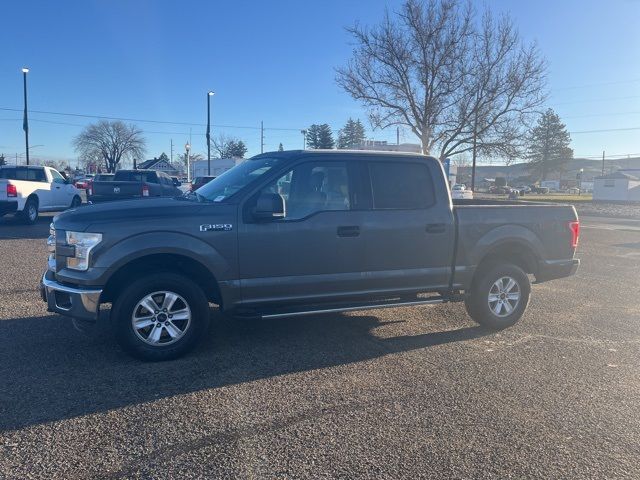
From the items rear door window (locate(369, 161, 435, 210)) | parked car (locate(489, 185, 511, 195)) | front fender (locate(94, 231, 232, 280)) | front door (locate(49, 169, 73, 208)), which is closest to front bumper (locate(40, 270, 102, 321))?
front fender (locate(94, 231, 232, 280))

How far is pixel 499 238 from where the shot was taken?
20.6ft

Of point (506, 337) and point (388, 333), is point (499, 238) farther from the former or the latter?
point (388, 333)

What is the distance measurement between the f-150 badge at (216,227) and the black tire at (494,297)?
2.97m

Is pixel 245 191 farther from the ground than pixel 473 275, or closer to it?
farther from the ground

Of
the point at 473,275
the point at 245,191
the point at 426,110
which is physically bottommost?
the point at 473,275

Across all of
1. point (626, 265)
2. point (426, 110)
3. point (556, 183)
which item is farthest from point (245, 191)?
point (556, 183)

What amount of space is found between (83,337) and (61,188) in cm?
1463

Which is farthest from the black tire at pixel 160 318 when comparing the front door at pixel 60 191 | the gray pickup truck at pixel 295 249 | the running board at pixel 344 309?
the front door at pixel 60 191

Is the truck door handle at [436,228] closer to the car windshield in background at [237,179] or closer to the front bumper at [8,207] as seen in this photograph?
the car windshield in background at [237,179]

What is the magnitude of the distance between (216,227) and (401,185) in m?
2.13

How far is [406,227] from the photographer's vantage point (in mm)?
5793

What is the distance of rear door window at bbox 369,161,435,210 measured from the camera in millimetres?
5805

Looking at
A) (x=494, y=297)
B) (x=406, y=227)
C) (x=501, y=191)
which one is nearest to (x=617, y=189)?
(x=501, y=191)

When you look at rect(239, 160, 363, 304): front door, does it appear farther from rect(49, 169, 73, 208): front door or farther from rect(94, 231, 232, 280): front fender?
rect(49, 169, 73, 208): front door
